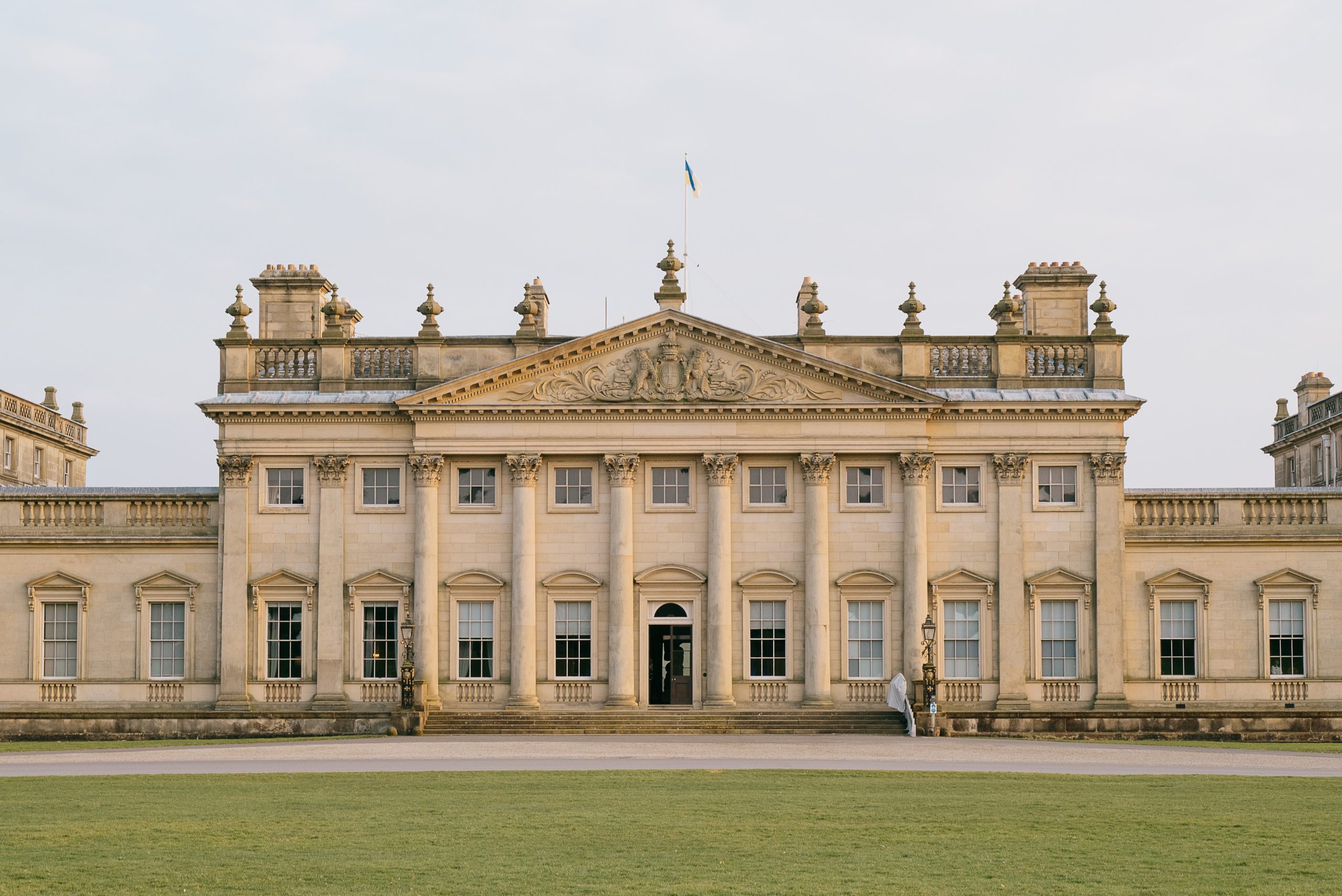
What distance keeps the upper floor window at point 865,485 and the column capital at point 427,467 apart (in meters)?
10.9

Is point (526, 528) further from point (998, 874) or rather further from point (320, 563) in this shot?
point (998, 874)

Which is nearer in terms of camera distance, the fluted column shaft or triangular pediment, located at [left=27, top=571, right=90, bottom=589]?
the fluted column shaft

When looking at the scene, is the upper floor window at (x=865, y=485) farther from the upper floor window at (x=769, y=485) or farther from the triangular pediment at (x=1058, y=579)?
the triangular pediment at (x=1058, y=579)

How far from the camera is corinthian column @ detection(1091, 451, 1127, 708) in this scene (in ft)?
148

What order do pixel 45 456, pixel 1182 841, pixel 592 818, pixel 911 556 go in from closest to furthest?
1. pixel 1182 841
2. pixel 592 818
3. pixel 911 556
4. pixel 45 456

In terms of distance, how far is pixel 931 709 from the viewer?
41.8 meters

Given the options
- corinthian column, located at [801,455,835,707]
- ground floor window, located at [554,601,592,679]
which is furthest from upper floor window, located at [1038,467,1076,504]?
ground floor window, located at [554,601,592,679]

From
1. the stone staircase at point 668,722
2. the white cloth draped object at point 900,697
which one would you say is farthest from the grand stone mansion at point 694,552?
the stone staircase at point 668,722

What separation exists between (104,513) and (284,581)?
18.5 feet

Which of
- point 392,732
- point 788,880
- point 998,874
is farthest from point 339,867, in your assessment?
point 392,732

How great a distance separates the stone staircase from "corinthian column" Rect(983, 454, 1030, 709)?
373 cm

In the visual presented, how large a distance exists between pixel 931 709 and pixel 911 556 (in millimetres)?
4869

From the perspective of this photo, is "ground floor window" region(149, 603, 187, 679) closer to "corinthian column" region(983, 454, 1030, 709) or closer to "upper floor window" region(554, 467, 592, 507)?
"upper floor window" region(554, 467, 592, 507)

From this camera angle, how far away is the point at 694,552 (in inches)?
1797
